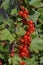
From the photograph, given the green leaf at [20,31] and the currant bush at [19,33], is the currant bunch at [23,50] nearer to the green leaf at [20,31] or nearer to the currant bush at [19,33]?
the currant bush at [19,33]

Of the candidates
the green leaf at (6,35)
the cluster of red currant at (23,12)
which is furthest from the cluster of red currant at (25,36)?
the green leaf at (6,35)

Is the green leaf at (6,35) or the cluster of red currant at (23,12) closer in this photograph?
the green leaf at (6,35)

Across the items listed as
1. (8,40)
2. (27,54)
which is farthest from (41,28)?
(8,40)

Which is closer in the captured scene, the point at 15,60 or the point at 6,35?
the point at 6,35

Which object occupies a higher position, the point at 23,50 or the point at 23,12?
the point at 23,12

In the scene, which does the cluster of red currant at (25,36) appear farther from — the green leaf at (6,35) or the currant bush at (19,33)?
the green leaf at (6,35)

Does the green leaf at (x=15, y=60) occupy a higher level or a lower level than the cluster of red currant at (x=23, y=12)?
lower

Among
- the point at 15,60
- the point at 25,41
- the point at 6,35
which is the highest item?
the point at 6,35

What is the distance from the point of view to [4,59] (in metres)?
2.12

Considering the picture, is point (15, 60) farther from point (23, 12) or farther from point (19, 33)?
point (23, 12)

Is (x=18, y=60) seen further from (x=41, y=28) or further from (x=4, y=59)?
(x=41, y=28)

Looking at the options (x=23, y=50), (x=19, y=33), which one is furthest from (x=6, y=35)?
(x=23, y=50)

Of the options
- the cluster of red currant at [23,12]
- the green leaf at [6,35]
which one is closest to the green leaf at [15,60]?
the green leaf at [6,35]

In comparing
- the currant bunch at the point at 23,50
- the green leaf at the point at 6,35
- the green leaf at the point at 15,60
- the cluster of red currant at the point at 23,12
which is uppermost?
the cluster of red currant at the point at 23,12
